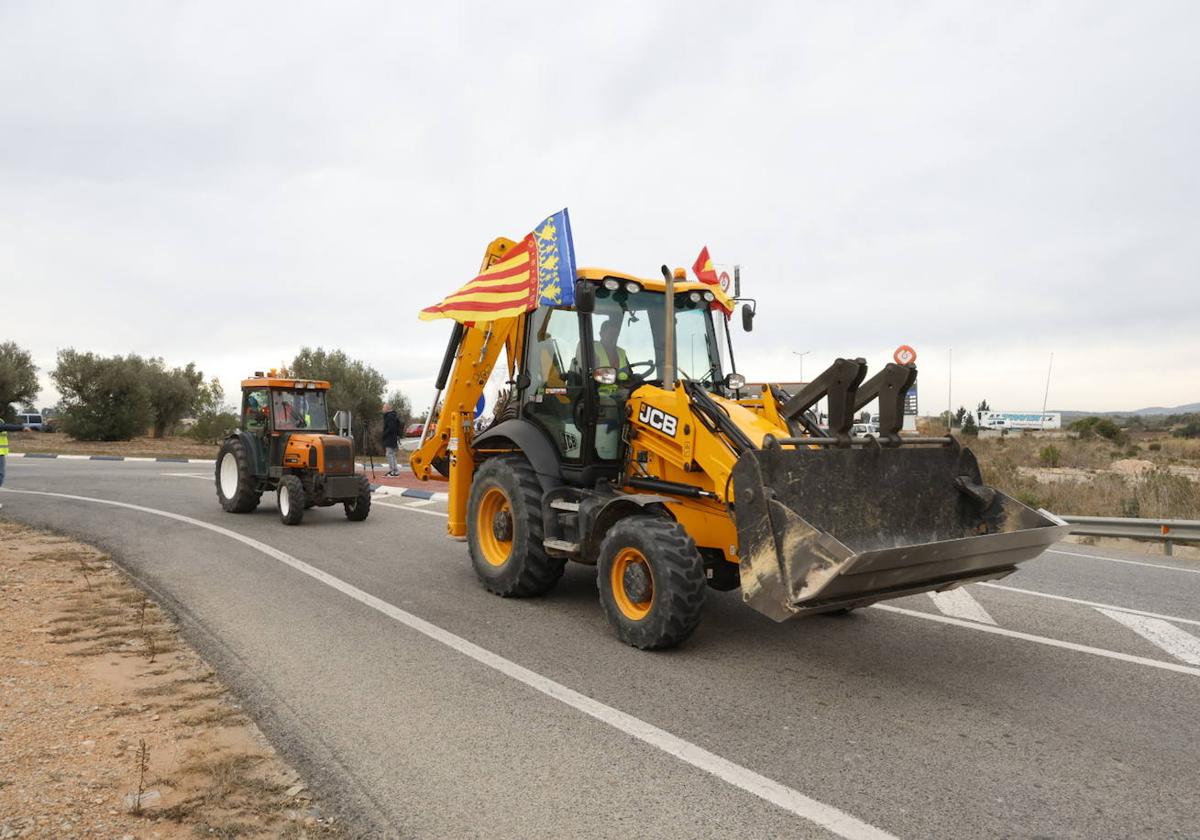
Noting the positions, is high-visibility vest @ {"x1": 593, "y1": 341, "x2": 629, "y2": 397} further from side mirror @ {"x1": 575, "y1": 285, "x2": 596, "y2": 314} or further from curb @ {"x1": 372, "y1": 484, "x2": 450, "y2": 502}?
curb @ {"x1": 372, "y1": 484, "x2": 450, "y2": 502}

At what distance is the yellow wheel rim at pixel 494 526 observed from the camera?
287 inches

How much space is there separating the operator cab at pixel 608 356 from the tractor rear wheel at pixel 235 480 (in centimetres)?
729

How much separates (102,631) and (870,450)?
5.62 m

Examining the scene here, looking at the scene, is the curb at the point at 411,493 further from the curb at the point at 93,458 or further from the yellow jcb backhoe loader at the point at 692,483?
the curb at the point at 93,458

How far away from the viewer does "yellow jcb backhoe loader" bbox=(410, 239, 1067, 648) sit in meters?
4.73

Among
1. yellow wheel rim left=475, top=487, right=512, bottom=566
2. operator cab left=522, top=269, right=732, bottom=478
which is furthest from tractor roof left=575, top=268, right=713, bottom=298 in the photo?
yellow wheel rim left=475, top=487, right=512, bottom=566

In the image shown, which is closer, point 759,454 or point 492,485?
point 759,454

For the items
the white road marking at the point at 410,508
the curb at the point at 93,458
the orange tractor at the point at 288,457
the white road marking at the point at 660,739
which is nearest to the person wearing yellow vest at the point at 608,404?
the white road marking at the point at 660,739

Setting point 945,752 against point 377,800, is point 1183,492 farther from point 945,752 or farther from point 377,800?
point 377,800

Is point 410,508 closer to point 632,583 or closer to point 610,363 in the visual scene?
point 610,363

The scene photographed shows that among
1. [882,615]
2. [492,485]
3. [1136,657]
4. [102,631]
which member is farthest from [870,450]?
[102,631]

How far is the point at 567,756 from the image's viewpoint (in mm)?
3787

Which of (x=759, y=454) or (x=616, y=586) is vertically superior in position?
(x=759, y=454)

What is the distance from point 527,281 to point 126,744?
4116 mm
